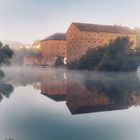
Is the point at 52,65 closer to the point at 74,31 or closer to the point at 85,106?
the point at 74,31

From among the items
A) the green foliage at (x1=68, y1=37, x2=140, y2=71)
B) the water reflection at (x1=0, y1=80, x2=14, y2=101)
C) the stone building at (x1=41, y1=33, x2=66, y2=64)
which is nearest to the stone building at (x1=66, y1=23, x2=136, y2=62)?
the stone building at (x1=41, y1=33, x2=66, y2=64)

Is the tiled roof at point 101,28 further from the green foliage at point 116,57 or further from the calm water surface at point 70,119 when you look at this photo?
the calm water surface at point 70,119

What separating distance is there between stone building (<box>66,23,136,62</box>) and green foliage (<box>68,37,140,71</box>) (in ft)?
14.7

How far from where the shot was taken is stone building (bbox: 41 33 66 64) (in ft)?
76.3

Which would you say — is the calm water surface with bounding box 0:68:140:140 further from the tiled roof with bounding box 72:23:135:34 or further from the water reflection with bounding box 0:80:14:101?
the tiled roof with bounding box 72:23:135:34

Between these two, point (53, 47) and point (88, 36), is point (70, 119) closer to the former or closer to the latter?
point (88, 36)

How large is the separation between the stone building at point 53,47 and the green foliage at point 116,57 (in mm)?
8063

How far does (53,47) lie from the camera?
24.4 meters

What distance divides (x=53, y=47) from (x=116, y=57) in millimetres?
11619

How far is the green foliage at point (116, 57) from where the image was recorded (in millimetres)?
13281

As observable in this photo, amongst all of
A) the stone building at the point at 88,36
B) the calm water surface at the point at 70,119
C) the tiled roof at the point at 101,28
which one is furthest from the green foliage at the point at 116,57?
the calm water surface at the point at 70,119

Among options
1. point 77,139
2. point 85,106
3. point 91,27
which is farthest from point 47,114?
point 91,27

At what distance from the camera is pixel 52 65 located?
22.0 metres

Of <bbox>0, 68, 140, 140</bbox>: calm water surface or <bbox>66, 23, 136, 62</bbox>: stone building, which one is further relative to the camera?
<bbox>66, 23, 136, 62</bbox>: stone building
